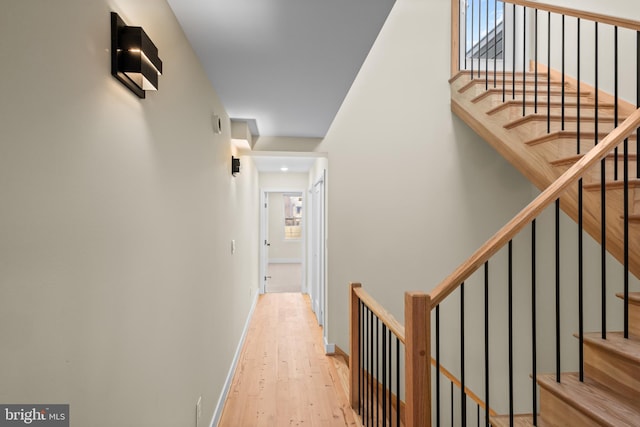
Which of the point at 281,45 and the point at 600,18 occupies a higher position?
the point at 600,18

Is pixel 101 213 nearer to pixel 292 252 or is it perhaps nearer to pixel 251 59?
pixel 251 59

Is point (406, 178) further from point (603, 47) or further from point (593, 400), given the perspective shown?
point (593, 400)

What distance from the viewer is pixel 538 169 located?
93.2 inches

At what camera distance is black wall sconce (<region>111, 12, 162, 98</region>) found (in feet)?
3.40

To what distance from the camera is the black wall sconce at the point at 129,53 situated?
1.04 meters

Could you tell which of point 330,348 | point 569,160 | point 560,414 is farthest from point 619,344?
point 330,348

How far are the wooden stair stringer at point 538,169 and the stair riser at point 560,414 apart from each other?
78 centimetres

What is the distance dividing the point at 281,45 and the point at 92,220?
131cm

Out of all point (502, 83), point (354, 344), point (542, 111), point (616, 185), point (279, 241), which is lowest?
point (354, 344)

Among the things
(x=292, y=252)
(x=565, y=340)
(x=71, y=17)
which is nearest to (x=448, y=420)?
(x=565, y=340)

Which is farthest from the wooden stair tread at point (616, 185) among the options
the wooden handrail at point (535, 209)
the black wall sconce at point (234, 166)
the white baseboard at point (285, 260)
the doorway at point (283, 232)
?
the white baseboard at point (285, 260)

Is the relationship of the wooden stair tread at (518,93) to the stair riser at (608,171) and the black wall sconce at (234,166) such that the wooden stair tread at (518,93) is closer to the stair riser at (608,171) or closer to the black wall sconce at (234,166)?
the stair riser at (608,171)

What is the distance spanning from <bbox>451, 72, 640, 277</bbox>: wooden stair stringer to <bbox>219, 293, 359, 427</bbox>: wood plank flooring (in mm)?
1957

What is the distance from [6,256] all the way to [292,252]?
10210 millimetres
